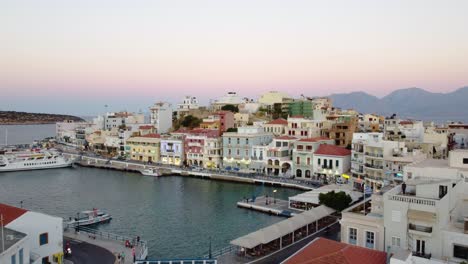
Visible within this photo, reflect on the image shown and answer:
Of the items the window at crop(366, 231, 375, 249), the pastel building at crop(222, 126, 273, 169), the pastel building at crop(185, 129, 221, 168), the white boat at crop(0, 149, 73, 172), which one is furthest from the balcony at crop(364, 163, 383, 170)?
the white boat at crop(0, 149, 73, 172)

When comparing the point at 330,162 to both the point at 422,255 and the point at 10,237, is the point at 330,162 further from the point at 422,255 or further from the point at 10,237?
the point at 10,237

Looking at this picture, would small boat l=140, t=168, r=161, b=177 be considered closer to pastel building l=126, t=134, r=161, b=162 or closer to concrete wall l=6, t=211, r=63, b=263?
pastel building l=126, t=134, r=161, b=162

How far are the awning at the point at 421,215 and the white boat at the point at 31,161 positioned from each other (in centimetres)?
5632

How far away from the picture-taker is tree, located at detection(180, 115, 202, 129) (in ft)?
247

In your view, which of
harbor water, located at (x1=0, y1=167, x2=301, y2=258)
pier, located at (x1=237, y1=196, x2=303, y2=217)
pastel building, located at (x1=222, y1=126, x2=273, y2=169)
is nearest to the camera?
harbor water, located at (x1=0, y1=167, x2=301, y2=258)

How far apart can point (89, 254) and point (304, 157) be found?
1215 inches

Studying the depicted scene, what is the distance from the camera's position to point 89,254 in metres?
20.9

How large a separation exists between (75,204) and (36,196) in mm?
6035

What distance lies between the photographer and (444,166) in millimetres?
21797

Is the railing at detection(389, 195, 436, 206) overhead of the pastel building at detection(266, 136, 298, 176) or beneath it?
overhead

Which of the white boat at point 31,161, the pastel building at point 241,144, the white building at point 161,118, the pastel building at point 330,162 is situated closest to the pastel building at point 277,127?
the pastel building at point 241,144

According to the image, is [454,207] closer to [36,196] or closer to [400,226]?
[400,226]

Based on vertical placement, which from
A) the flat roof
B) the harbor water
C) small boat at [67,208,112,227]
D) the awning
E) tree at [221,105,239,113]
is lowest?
the harbor water

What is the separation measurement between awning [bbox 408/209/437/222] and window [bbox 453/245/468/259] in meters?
1.23
